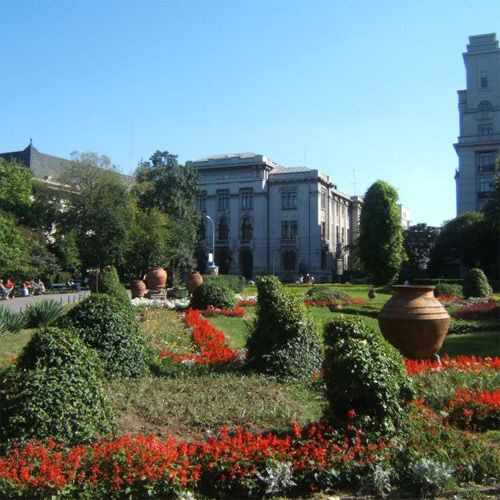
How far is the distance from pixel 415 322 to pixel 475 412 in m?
3.14

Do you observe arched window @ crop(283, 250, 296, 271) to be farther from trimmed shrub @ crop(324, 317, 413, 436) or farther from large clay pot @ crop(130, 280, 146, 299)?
trimmed shrub @ crop(324, 317, 413, 436)

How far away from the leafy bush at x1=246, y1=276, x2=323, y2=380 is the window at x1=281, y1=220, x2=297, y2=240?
5720 centimetres

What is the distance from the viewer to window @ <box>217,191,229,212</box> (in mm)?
68688

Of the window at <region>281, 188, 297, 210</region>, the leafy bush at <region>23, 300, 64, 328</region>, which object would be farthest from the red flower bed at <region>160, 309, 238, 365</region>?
the window at <region>281, 188, 297, 210</region>

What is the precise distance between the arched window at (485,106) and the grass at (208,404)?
60.2 m

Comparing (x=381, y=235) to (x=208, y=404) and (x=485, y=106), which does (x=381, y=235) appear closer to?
(x=485, y=106)

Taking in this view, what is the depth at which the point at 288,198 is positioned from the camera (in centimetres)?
6681

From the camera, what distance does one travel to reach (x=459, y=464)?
493 cm

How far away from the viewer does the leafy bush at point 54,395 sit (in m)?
5.03

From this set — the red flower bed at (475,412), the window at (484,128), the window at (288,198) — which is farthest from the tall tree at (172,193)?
the red flower bed at (475,412)

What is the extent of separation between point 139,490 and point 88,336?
4.08 meters

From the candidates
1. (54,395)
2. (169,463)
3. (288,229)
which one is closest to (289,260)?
(288,229)

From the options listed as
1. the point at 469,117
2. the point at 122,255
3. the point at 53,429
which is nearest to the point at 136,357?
the point at 53,429

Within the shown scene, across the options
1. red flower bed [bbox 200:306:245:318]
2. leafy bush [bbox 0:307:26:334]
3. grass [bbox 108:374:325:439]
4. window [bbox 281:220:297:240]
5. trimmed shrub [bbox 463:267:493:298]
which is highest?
window [bbox 281:220:297:240]
